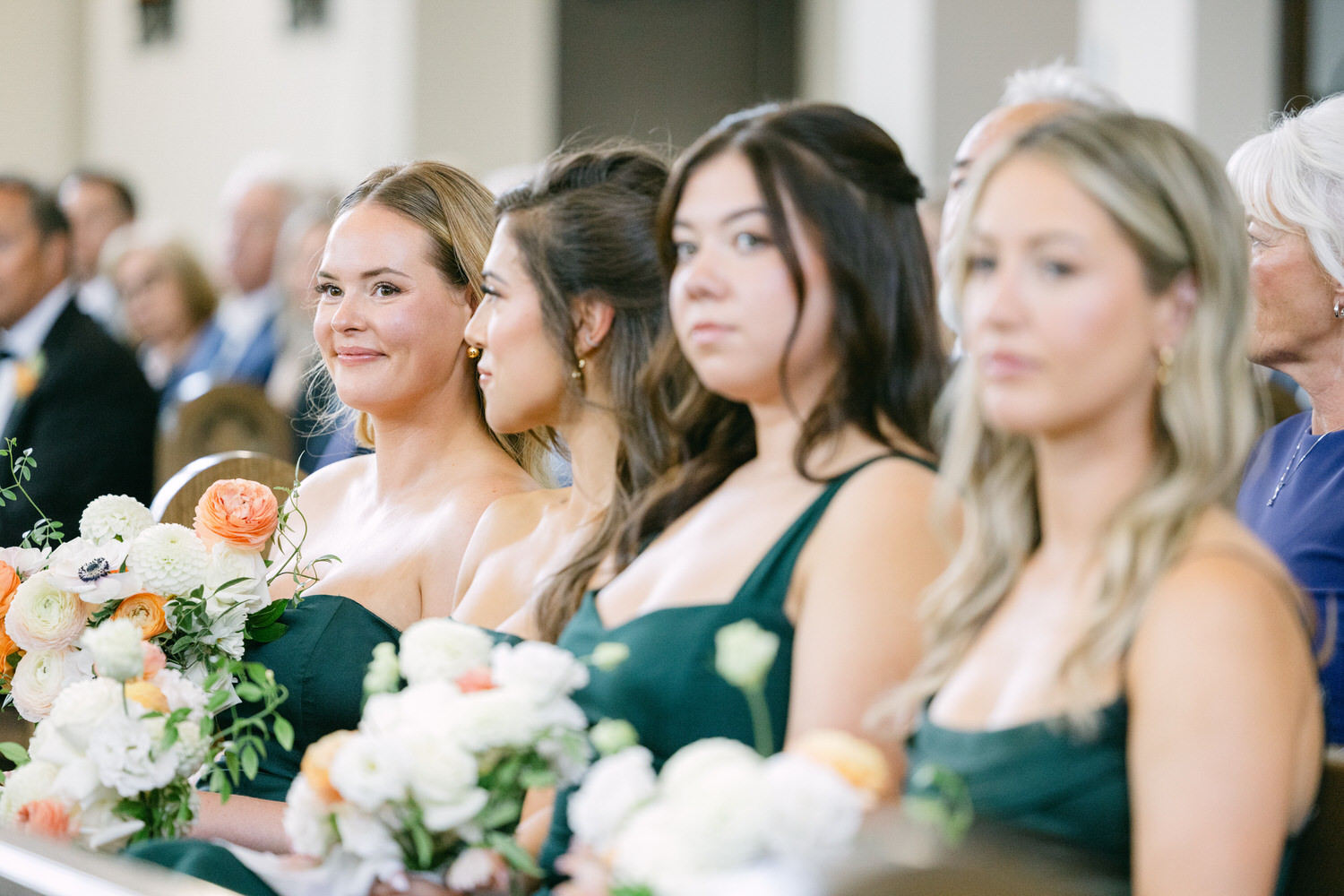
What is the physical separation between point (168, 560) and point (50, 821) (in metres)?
0.40

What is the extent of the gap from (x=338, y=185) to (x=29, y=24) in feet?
9.79

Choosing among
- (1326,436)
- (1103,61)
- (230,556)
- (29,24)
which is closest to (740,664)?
(230,556)

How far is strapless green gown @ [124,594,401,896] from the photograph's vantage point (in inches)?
88.7

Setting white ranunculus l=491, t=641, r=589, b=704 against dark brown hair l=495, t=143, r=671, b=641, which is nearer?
white ranunculus l=491, t=641, r=589, b=704

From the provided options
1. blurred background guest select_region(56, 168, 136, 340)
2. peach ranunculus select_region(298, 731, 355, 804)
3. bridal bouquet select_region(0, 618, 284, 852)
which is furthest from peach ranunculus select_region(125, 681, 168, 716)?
blurred background guest select_region(56, 168, 136, 340)

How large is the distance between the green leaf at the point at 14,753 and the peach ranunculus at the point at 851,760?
1.03m

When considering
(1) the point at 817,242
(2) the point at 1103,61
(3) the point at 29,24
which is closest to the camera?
(1) the point at 817,242

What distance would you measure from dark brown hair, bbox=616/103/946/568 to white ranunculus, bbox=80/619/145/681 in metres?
0.72

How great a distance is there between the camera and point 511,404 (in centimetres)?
210

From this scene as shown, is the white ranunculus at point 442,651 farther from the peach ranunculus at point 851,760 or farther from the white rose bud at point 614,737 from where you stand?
the peach ranunculus at point 851,760

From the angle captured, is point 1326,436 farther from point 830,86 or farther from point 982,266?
point 830,86

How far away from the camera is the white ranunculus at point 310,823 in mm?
1485

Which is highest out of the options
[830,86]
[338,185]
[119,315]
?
[830,86]

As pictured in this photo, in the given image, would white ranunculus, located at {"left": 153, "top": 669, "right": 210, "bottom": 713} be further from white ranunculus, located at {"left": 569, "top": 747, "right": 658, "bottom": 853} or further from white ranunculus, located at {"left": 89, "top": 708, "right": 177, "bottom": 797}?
white ranunculus, located at {"left": 569, "top": 747, "right": 658, "bottom": 853}
